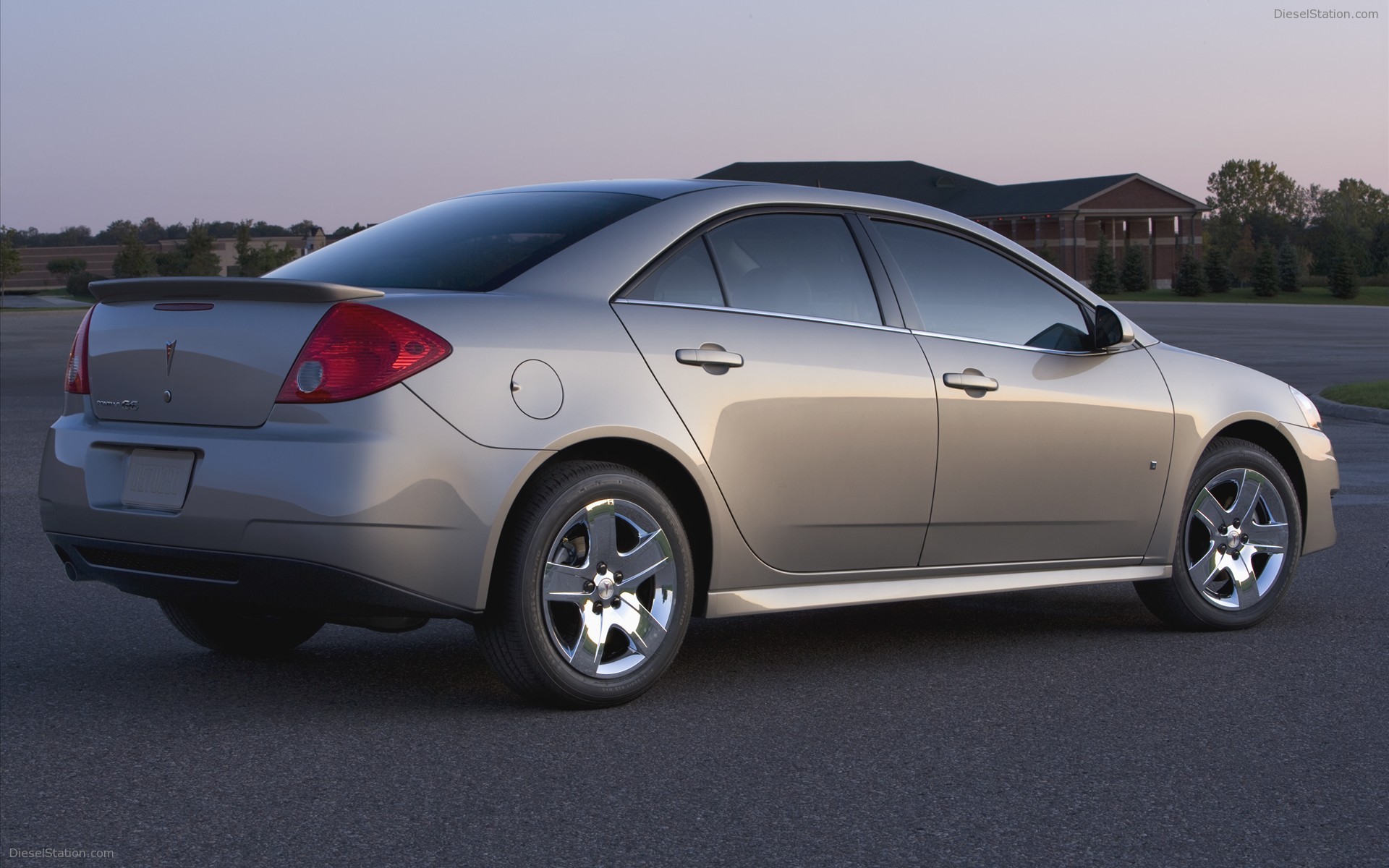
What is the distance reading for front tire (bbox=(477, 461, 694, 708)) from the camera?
459 centimetres

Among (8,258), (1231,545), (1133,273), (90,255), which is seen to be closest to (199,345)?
(1231,545)

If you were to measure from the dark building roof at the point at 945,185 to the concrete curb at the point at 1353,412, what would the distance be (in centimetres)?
8299

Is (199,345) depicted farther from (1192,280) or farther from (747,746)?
(1192,280)

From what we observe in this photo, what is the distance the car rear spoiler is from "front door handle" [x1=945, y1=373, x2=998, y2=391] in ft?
6.73

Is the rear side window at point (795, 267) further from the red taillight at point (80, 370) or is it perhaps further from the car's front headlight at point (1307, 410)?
the car's front headlight at point (1307, 410)

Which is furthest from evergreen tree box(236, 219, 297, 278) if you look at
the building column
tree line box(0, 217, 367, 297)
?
the building column

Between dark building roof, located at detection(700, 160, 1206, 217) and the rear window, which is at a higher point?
dark building roof, located at detection(700, 160, 1206, 217)

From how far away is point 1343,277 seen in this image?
76.0 metres

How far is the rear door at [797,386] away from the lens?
16.2 feet

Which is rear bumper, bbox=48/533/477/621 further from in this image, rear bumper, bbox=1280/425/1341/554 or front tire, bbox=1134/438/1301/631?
rear bumper, bbox=1280/425/1341/554

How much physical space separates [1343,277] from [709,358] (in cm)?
7809

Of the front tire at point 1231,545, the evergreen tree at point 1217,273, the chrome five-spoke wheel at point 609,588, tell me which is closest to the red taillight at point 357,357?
the chrome five-spoke wheel at point 609,588

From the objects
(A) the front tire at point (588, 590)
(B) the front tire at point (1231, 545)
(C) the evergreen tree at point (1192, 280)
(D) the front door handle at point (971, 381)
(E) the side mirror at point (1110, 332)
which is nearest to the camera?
(A) the front tire at point (588, 590)

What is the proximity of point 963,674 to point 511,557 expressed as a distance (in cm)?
177
